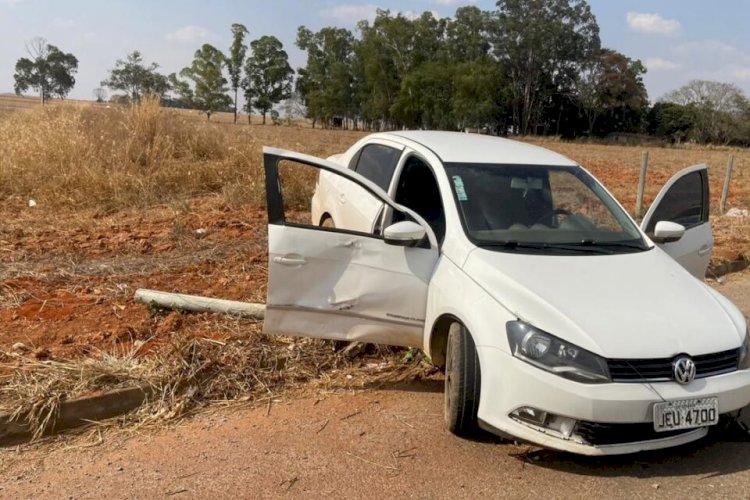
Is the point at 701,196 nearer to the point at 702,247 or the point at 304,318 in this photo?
the point at 702,247

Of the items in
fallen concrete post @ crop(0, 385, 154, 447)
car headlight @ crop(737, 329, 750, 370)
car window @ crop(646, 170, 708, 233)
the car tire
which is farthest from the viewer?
car window @ crop(646, 170, 708, 233)

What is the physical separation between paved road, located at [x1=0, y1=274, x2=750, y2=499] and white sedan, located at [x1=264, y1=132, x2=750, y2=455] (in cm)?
24

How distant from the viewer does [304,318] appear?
3947mm

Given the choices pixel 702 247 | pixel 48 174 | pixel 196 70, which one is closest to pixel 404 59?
pixel 196 70

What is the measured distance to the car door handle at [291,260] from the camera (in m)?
3.79

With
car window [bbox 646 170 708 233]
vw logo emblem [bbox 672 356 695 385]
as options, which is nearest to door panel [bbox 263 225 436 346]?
vw logo emblem [bbox 672 356 695 385]

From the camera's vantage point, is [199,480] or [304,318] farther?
[304,318]

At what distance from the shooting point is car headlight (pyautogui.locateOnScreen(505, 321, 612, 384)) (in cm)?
298

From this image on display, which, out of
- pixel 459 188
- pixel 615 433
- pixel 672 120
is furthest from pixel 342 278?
pixel 672 120

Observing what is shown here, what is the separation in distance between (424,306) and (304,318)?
0.76m

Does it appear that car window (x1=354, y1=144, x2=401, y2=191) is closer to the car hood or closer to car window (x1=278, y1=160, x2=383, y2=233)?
car window (x1=278, y1=160, x2=383, y2=233)

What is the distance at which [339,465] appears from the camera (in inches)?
130

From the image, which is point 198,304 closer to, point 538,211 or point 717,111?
point 538,211

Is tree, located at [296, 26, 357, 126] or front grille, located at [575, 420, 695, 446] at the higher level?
tree, located at [296, 26, 357, 126]
